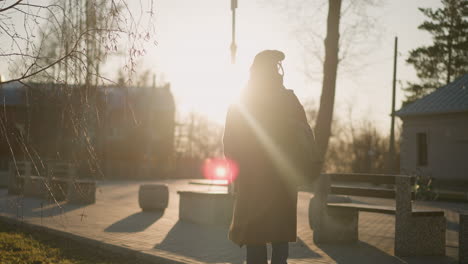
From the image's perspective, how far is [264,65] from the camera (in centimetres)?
433

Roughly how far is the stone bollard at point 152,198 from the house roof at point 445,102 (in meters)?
20.4

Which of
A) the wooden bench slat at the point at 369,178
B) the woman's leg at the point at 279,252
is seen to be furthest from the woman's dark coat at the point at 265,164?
the wooden bench slat at the point at 369,178

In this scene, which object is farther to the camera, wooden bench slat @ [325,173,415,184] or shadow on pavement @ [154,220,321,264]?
wooden bench slat @ [325,173,415,184]

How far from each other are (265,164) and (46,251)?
4.87m

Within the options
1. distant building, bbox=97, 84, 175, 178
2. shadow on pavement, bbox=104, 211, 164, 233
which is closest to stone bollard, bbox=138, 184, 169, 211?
shadow on pavement, bbox=104, 211, 164, 233

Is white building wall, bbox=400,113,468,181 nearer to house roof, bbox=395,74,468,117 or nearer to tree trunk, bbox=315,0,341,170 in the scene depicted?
house roof, bbox=395,74,468,117

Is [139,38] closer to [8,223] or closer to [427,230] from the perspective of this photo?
[427,230]

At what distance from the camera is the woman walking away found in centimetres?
426

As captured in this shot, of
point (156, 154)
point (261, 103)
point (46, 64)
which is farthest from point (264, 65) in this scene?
point (156, 154)

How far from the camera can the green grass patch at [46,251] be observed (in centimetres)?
735

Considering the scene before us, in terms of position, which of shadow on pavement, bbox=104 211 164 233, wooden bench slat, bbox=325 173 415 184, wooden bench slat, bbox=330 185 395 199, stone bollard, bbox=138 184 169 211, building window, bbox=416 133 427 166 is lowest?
shadow on pavement, bbox=104 211 164 233

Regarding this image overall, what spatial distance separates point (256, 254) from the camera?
173 inches

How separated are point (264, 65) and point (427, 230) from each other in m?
4.92

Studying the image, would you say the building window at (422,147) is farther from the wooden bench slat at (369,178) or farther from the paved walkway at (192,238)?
the wooden bench slat at (369,178)
